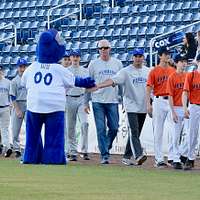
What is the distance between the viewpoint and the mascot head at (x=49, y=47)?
14640mm

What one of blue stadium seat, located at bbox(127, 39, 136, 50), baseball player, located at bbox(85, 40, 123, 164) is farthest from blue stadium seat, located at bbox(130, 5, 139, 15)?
baseball player, located at bbox(85, 40, 123, 164)

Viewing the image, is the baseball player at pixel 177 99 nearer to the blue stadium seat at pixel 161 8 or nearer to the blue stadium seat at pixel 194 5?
the blue stadium seat at pixel 194 5

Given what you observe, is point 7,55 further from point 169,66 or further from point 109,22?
point 169,66

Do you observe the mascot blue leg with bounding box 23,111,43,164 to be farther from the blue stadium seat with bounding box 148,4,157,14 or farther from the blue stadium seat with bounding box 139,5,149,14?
the blue stadium seat with bounding box 139,5,149,14

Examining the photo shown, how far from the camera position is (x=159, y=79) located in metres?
15.5

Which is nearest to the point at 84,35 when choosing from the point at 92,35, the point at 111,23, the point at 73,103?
the point at 92,35

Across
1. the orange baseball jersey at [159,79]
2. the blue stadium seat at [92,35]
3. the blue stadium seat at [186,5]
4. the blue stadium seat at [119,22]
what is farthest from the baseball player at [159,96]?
the blue stadium seat at [92,35]

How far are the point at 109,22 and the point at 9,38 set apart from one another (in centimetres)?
374

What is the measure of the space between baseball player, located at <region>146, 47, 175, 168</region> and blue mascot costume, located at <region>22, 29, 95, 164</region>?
151 cm

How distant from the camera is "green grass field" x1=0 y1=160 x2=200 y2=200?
9234 mm

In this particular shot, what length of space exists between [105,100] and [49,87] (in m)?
1.88

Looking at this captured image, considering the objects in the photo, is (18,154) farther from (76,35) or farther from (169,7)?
(76,35)

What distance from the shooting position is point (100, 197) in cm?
906

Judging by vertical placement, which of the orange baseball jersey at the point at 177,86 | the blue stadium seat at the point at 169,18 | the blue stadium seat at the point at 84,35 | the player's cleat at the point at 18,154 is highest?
the blue stadium seat at the point at 169,18
